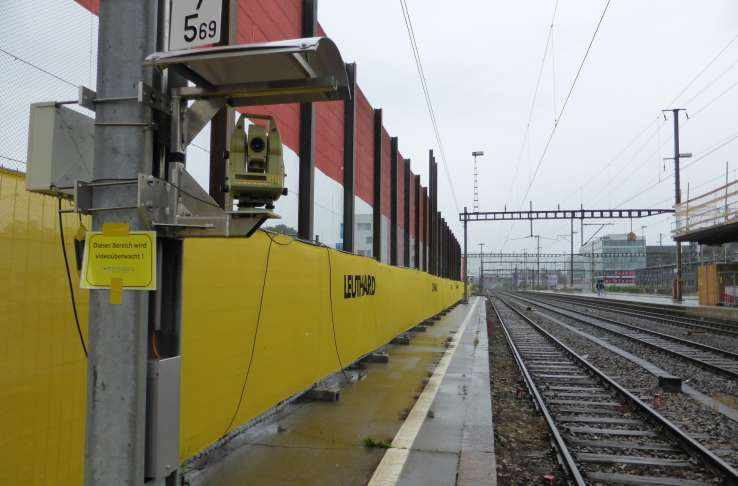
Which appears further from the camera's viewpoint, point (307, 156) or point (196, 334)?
point (307, 156)

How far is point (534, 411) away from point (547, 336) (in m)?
9.87

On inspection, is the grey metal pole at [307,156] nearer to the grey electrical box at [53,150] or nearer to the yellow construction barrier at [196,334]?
the yellow construction barrier at [196,334]

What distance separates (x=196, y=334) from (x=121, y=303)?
50.7 inches

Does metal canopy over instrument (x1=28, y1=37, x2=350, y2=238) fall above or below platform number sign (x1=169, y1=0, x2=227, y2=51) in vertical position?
below

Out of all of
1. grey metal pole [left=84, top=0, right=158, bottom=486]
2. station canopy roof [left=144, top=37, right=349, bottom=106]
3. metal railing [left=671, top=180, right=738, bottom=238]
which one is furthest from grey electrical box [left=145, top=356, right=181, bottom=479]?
metal railing [left=671, top=180, right=738, bottom=238]

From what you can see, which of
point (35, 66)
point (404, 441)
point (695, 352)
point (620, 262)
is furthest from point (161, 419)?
point (620, 262)

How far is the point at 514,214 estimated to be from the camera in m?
45.0

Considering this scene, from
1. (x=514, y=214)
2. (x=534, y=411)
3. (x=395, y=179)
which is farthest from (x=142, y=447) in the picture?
(x=514, y=214)

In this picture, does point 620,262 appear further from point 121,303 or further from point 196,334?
point 121,303

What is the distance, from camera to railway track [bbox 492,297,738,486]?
191 inches

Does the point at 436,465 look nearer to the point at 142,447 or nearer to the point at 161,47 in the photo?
the point at 142,447

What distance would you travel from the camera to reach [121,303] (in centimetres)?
239

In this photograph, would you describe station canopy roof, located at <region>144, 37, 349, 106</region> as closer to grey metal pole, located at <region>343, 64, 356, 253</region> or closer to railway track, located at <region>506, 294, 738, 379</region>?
grey metal pole, located at <region>343, 64, 356, 253</region>

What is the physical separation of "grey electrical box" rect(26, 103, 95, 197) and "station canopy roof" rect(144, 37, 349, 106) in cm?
45
